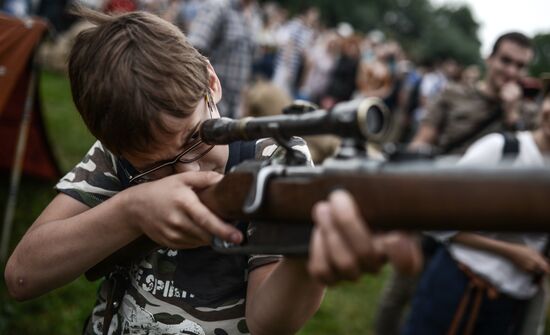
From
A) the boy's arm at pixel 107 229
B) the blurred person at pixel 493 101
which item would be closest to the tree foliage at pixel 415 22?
the blurred person at pixel 493 101

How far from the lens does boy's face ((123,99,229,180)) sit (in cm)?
176

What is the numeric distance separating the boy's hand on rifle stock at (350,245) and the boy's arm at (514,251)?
2.00 m

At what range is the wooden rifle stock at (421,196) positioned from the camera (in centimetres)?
112

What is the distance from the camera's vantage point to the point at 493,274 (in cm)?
332

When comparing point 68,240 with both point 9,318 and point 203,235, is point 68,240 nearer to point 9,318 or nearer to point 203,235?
point 203,235

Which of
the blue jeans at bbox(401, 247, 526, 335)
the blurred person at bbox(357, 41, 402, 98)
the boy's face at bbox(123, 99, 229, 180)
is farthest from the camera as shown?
the blurred person at bbox(357, 41, 402, 98)

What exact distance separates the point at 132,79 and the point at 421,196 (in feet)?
3.07

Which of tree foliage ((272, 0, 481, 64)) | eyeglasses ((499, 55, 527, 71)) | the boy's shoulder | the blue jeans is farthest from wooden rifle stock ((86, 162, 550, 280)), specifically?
tree foliage ((272, 0, 481, 64))

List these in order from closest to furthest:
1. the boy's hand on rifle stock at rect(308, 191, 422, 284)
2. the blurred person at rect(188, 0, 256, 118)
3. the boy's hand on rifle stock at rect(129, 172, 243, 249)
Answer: the boy's hand on rifle stock at rect(308, 191, 422, 284), the boy's hand on rifle stock at rect(129, 172, 243, 249), the blurred person at rect(188, 0, 256, 118)

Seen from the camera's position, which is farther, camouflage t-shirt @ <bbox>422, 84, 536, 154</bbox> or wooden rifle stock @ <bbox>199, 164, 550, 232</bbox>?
camouflage t-shirt @ <bbox>422, 84, 536, 154</bbox>

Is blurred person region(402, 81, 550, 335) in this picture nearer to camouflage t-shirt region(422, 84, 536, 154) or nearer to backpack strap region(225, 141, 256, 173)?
camouflage t-shirt region(422, 84, 536, 154)

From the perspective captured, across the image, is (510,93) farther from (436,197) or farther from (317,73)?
(317,73)

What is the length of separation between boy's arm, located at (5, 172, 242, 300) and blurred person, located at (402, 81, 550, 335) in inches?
75.5

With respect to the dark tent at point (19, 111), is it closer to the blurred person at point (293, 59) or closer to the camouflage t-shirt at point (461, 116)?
the camouflage t-shirt at point (461, 116)
